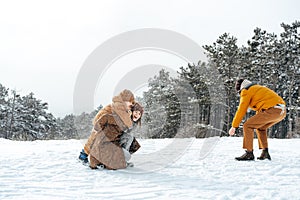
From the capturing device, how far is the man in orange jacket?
14.8ft

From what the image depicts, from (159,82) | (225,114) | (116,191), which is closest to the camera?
(116,191)

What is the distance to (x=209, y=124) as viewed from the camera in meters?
24.1

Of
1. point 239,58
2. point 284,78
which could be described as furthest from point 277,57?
point 239,58

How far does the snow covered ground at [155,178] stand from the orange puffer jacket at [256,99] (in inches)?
29.8

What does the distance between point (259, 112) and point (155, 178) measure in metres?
2.12

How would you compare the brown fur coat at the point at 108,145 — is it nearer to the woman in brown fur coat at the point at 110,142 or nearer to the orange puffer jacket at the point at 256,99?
the woman in brown fur coat at the point at 110,142

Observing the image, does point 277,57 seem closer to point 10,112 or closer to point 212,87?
point 212,87

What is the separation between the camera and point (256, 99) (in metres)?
4.66

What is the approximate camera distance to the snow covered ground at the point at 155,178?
109 inches

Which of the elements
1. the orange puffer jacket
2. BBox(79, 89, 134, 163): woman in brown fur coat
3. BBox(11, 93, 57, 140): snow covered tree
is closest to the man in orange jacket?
the orange puffer jacket

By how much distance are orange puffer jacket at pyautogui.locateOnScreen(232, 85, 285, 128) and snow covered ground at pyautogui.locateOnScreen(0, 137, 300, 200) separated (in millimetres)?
756

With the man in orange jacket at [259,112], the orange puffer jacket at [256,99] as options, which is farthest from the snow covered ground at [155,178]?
the orange puffer jacket at [256,99]

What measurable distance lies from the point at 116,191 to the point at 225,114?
21823 mm

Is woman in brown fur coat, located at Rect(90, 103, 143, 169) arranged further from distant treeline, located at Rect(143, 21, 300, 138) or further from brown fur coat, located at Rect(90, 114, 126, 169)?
distant treeline, located at Rect(143, 21, 300, 138)
